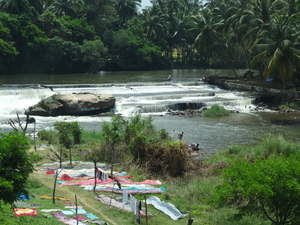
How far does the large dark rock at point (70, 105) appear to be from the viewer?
2631cm

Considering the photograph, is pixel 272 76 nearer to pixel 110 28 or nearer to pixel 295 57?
pixel 295 57

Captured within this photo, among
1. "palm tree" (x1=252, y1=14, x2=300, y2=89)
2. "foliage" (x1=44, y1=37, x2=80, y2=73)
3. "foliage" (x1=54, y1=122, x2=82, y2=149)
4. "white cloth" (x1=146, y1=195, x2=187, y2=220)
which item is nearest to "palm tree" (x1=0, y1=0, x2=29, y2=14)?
"foliage" (x1=44, y1=37, x2=80, y2=73)

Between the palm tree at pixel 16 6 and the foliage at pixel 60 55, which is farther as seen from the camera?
the palm tree at pixel 16 6

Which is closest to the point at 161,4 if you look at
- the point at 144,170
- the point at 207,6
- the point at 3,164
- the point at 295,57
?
the point at 207,6

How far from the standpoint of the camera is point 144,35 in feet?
211

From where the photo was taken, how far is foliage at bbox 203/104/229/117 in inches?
1082

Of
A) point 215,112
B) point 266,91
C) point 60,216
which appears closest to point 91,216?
point 60,216

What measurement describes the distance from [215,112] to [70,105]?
10041mm

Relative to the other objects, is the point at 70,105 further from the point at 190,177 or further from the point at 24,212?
the point at 24,212

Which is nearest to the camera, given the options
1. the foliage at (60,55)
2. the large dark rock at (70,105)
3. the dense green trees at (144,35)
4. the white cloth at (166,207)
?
the white cloth at (166,207)

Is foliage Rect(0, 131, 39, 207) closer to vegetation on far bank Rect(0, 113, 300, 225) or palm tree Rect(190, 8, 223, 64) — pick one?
vegetation on far bank Rect(0, 113, 300, 225)

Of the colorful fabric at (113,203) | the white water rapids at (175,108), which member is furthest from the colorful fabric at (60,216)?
the white water rapids at (175,108)

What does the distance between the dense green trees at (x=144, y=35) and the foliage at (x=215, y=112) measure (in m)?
3.83

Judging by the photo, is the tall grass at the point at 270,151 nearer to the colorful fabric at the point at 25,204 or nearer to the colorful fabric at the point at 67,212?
the colorful fabric at the point at 67,212
